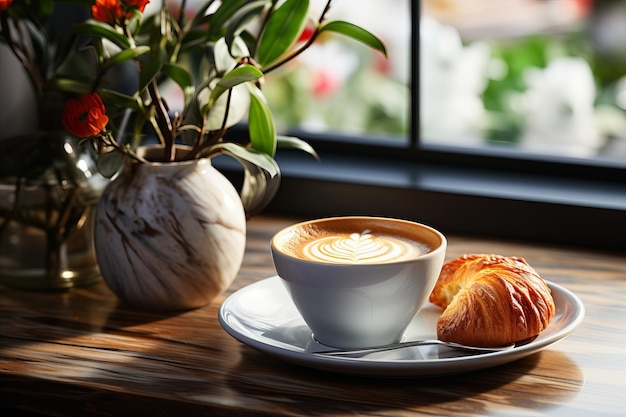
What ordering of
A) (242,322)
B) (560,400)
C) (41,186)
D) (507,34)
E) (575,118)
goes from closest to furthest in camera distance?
(560,400) → (242,322) → (41,186) → (575,118) → (507,34)

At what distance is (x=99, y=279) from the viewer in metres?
1.07

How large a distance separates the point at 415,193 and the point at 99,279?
394mm

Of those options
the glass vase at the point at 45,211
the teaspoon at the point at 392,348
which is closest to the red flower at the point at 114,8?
the glass vase at the point at 45,211

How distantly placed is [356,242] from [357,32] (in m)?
0.21

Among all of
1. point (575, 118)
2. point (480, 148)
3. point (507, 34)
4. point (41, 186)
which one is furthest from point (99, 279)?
point (507, 34)

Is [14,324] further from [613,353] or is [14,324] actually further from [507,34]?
[507,34]

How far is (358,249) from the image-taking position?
83 cm

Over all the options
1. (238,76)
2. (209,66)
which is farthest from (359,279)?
(209,66)

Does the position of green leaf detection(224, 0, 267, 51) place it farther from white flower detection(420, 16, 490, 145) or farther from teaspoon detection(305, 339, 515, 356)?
white flower detection(420, 16, 490, 145)

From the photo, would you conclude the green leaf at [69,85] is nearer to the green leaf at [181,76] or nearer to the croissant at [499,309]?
the green leaf at [181,76]

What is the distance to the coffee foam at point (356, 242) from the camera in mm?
816

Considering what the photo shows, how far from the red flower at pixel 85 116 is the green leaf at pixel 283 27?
0.59ft

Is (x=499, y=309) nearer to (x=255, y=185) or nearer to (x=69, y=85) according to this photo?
(x=255, y=185)

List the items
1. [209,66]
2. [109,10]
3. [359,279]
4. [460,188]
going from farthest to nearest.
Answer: [460,188], [209,66], [109,10], [359,279]
